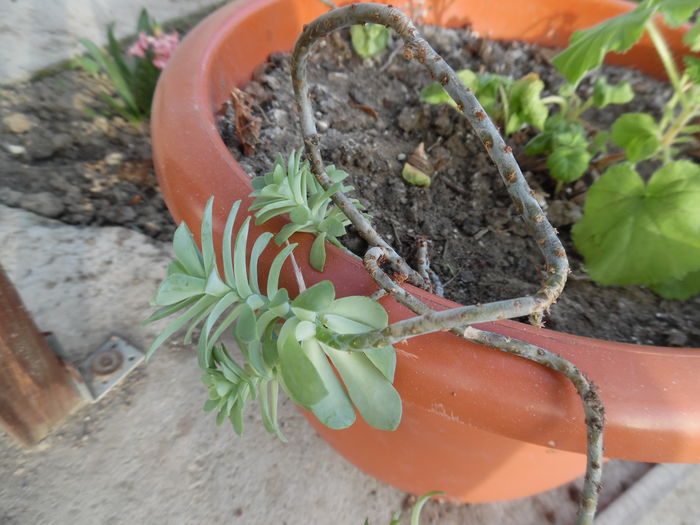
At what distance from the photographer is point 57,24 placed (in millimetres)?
1479

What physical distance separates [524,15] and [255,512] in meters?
1.17

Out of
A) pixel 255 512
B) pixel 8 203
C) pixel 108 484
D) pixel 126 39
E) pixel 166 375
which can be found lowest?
pixel 255 512

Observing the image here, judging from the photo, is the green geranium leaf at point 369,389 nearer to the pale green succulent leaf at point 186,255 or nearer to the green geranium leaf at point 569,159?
the pale green succulent leaf at point 186,255

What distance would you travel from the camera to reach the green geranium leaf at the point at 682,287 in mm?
722

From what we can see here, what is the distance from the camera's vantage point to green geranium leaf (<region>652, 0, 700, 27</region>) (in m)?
0.65

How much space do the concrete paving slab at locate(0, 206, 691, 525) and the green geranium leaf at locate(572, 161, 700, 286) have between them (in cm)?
48

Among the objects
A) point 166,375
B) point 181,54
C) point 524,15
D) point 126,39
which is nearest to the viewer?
point 181,54

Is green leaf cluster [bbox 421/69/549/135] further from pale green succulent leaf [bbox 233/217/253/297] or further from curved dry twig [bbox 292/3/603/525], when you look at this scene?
pale green succulent leaf [bbox 233/217/253/297]

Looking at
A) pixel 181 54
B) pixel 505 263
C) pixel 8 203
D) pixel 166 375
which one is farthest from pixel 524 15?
pixel 8 203

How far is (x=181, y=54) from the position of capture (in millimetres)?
763

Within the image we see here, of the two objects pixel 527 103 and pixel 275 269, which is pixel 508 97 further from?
pixel 275 269

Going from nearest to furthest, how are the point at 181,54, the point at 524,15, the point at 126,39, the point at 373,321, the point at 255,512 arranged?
the point at 373,321, the point at 181,54, the point at 255,512, the point at 524,15, the point at 126,39

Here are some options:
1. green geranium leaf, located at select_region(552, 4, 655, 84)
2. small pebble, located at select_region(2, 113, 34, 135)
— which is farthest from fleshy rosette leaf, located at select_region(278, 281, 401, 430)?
small pebble, located at select_region(2, 113, 34, 135)

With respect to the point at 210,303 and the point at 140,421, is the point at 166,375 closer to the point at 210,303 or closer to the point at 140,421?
the point at 140,421
